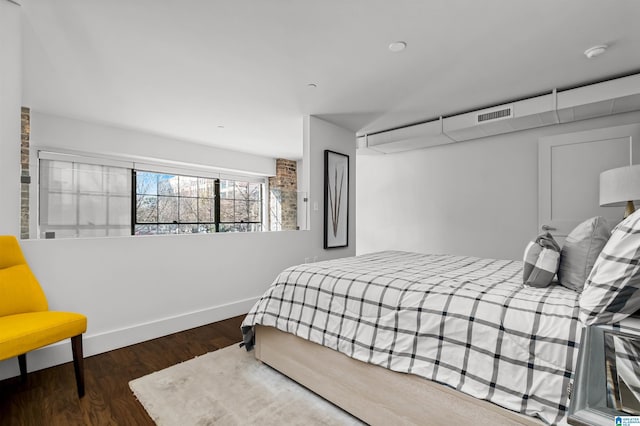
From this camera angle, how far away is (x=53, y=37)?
7.68 ft

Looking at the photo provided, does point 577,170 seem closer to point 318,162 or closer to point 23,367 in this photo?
point 318,162

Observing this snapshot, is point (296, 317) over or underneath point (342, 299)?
underneath

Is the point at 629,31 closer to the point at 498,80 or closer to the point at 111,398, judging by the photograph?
the point at 498,80

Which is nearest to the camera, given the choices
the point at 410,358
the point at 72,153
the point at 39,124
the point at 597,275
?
the point at 597,275

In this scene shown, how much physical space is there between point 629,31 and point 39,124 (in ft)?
19.8

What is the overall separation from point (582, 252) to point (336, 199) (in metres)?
3.19

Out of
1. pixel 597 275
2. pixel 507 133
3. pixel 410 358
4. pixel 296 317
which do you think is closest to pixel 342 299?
pixel 296 317

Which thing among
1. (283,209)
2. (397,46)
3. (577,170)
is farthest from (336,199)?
(577,170)

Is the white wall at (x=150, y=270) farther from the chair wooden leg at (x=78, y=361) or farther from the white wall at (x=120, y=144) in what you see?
the chair wooden leg at (x=78, y=361)

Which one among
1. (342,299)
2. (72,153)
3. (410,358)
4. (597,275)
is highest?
(72,153)

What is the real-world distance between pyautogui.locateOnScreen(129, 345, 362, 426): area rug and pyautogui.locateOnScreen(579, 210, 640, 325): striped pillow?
1202mm

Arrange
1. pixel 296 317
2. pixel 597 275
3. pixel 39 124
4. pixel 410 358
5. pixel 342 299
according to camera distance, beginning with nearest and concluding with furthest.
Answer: pixel 597 275 → pixel 410 358 → pixel 342 299 → pixel 296 317 → pixel 39 124

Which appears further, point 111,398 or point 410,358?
point 111,398

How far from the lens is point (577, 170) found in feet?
11.3
